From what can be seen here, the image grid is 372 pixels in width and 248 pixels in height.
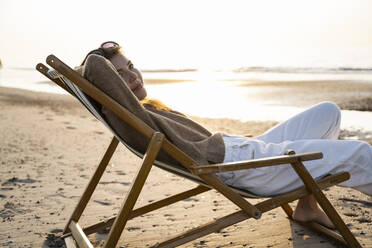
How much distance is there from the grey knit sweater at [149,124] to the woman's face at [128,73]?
11.8 inches

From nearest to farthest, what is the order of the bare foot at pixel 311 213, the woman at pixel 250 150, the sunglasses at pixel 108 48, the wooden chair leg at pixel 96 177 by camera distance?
the woman at pixel 250 150, the sunglasses at pixel 108 48, the wooden chair leg at pixel 96 177, the bare foot at pixel 311 213

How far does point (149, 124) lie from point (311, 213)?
1.61m

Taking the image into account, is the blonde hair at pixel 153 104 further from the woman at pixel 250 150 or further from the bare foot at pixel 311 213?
the bare foot at pixel 311 213

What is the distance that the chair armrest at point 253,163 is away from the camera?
7.74 feet

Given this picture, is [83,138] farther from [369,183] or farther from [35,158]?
[369,183]

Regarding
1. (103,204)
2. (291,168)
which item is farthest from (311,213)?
(103,204)

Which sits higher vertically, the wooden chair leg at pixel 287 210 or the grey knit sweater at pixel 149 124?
the grey knit sweater at pixel 149 124

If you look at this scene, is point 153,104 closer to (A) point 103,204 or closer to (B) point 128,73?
(B) point 128,73

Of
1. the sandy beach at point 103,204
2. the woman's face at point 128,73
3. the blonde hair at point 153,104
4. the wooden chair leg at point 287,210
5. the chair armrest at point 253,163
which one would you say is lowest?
the sandy beach at point 103,204

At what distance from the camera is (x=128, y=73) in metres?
3.04

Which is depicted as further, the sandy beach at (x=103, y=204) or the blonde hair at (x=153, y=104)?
the sandy beach at (x=103, y=204)

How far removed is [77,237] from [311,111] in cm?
193

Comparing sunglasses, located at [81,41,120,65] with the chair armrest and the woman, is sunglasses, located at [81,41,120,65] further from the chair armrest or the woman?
the chair armrest

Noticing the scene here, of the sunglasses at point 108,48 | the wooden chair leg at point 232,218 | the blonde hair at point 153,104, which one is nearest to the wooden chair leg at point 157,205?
the wooden chair leg at point 232,218
